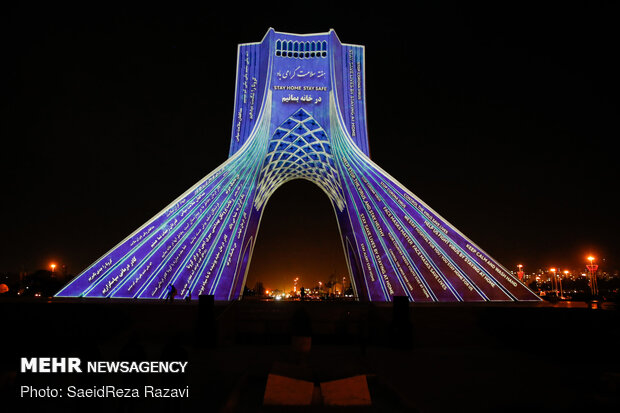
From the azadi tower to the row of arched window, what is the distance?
0.05m

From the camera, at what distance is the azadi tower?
43.7 ft

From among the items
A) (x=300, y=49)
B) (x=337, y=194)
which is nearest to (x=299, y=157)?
(x=337, y=194)

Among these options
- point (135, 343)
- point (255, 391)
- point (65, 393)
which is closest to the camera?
point (135, 343)

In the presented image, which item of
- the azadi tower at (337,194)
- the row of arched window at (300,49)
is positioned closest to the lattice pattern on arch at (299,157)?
the azadi tower at (337,194)

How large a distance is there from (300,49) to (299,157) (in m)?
5.70

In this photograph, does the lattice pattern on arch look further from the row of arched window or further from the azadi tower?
the row of arched window

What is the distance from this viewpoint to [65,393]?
4141 millimetres

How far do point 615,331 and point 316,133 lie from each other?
14.4 metres

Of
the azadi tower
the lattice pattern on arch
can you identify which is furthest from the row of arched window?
the lattice pattern on arch

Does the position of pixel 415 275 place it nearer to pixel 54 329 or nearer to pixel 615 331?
pixel 615 331

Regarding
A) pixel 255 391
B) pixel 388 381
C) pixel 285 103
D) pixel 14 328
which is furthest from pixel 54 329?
pixel 285 103

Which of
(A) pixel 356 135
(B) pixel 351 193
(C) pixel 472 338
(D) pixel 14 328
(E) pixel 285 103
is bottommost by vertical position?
(C) pixel 472 338

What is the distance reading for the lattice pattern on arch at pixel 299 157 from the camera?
1914 centimetres

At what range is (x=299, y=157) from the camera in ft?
74.5
